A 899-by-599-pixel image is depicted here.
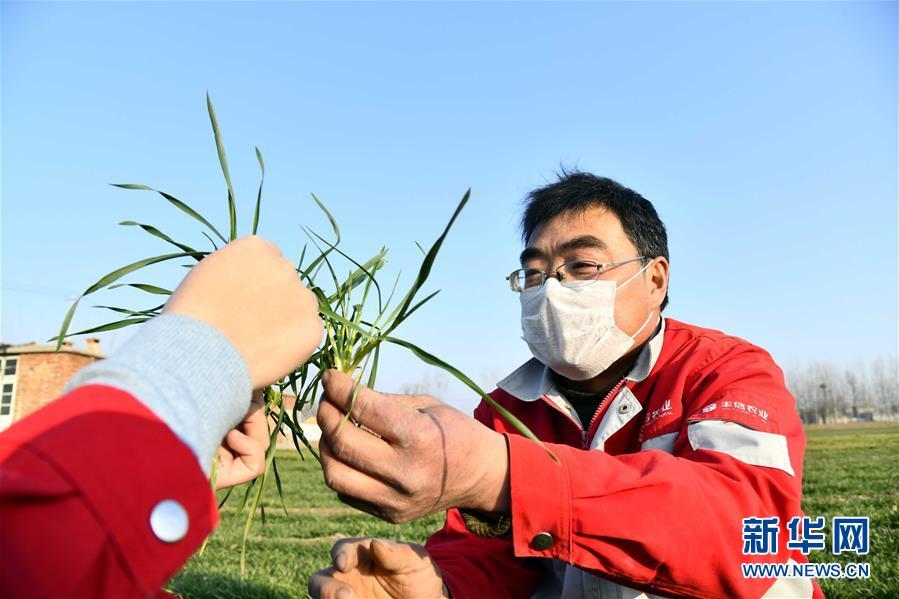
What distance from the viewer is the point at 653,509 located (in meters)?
1.89

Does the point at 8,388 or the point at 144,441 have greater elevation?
the point at 144,441

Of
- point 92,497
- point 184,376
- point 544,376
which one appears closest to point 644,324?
point 544,376

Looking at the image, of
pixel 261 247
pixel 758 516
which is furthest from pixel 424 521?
pixel 261 247

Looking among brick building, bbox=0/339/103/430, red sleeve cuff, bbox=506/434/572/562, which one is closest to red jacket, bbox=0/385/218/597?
red sleeve cuff, bbox=506/434/572/562

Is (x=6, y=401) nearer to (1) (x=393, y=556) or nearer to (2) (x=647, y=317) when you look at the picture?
(2) (x=647, y=317)

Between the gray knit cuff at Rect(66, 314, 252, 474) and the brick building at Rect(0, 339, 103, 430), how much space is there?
41.8 m

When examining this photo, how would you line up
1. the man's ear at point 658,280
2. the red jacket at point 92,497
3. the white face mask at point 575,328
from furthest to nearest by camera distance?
1. the man's ear at point 658,280
2. the white face mask at point 575,328
3. the red jacket at point 92,497

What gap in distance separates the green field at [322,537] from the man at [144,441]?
0.93 meters

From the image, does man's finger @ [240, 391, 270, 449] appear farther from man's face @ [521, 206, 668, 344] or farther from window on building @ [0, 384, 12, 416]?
window on building @ [0, 384, 12, 416]

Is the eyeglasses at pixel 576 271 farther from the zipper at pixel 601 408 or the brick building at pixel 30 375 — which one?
the brick building at pixel 30 375

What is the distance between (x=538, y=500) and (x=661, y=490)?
0.35m

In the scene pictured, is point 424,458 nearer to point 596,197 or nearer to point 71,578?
point 71,578

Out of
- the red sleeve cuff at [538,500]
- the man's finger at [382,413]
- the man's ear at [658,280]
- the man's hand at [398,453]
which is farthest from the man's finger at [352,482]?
the man's ear at [658,280]

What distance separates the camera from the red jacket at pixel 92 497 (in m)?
0.90
